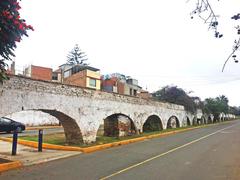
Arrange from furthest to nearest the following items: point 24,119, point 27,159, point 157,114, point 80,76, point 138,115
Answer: point 80,76, point 24,119, point 157,114, point 138,115, point 27,159

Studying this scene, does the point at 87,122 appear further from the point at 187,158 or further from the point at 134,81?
the point at 134,81

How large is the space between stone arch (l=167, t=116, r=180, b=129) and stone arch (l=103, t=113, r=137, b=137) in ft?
38.6

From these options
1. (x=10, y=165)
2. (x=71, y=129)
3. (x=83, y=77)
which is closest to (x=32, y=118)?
(x=83, y=77)

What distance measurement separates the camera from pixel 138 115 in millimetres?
22656

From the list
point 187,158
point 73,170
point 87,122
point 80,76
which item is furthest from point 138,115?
point 80,76

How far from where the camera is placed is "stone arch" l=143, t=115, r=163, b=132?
90.0 ft

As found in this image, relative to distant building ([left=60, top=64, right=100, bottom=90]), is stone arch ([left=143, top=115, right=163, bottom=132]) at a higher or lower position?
lower

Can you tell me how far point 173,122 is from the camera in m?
33.4

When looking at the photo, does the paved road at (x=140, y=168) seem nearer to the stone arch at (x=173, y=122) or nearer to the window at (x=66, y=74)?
the stone arch at (x=173, y=122)

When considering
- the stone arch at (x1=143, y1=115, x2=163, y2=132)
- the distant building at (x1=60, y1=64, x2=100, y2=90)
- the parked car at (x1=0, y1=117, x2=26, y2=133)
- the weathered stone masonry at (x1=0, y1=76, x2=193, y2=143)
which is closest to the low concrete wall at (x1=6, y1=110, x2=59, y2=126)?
the parked car at (x1=0, y1=117, x2=26, y2=133)

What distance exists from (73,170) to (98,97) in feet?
27.9

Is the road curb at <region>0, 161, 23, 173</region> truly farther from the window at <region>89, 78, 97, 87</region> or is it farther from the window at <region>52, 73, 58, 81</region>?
the window at <region>52, 73, 58, 81</region>

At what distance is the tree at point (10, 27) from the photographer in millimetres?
8516

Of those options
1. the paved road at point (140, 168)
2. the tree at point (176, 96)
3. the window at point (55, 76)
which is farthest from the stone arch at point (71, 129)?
the window at point (55, 76)
